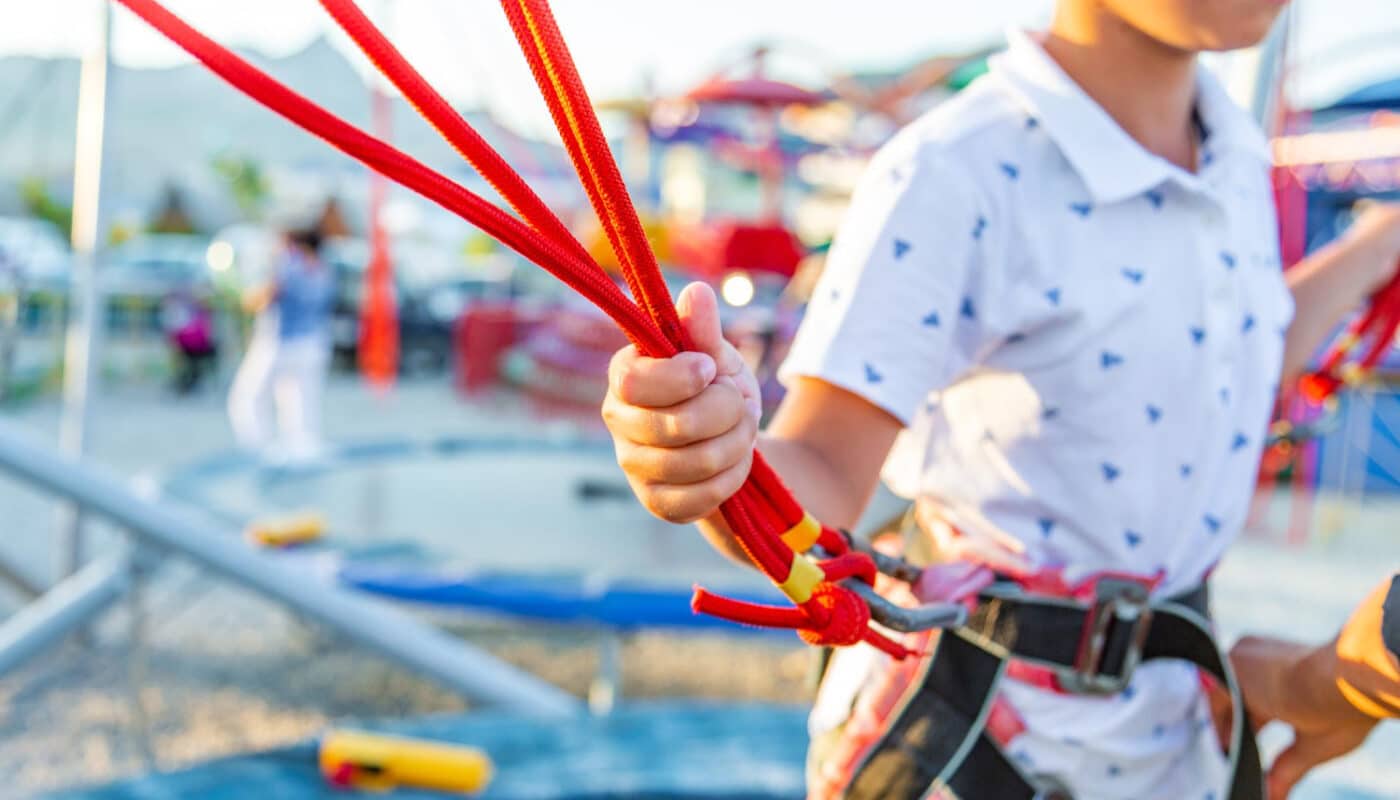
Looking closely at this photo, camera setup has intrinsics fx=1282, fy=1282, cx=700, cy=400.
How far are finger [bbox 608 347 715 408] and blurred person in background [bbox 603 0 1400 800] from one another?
22 centimetres

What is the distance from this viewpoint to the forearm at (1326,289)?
1176 mm

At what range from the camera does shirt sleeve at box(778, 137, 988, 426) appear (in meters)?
0.81

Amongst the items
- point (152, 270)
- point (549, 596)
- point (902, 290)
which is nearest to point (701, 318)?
point (902, 290)

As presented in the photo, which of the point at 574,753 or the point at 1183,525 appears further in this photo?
the point at 574,753

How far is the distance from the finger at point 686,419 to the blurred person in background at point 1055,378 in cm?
20

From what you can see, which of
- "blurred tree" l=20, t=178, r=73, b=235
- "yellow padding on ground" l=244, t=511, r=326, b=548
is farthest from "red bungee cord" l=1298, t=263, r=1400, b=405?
"blurred tree" l=20, t=178, r=73, b=235

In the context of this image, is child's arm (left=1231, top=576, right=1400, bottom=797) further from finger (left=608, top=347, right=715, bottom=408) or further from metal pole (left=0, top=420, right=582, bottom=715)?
metal pole (left=0, top=420, right=582, bottom=715)

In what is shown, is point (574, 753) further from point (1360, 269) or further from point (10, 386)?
point (10, 386)

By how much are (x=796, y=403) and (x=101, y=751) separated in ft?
8.35

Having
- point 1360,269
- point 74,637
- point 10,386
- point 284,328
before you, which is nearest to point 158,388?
point 10,386

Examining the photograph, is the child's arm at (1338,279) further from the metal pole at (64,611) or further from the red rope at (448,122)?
the metal pole at (64,611)

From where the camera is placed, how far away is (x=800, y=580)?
67cm

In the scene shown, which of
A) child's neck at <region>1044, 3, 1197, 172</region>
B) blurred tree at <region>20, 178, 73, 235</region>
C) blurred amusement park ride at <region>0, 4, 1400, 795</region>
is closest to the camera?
child's neck at <region>1044, 3, 1197, 172</region>

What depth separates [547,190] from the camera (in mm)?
9547
